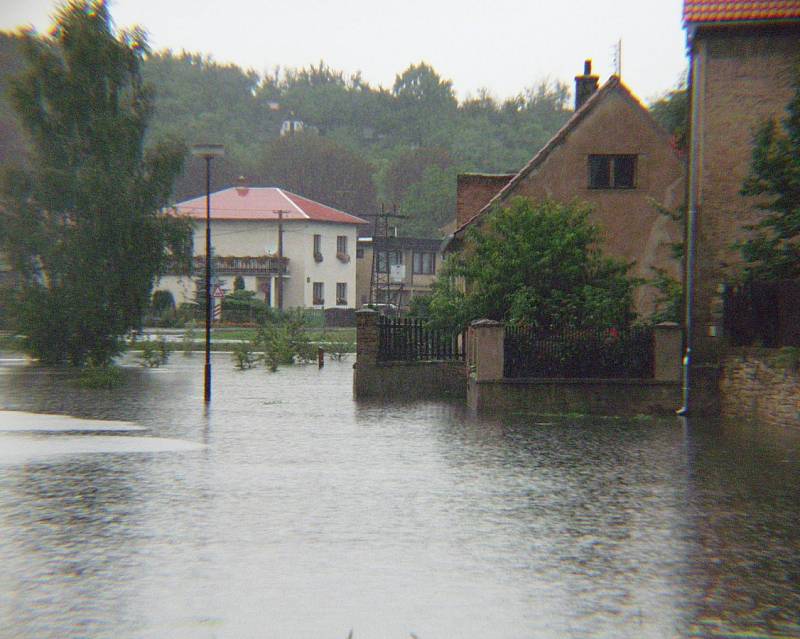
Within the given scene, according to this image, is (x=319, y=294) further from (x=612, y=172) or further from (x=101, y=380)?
(x=101, y=380)

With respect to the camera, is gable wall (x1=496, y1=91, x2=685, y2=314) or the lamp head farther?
gable wall (x1=496, y1=91, x2=685, y2=314)

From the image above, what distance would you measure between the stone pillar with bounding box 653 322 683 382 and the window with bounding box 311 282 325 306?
6163 cm

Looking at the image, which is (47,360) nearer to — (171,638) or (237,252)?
(171,638)

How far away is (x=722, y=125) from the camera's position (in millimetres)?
21531

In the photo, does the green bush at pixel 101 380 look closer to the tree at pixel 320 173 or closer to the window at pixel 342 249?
the window at pixel 342 249

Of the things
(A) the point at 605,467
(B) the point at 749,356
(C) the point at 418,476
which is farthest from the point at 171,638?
(B) the point at 749,356

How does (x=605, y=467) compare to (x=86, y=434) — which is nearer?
(x=605, y=467)

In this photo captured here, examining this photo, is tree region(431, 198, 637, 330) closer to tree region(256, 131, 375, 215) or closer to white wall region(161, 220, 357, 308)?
white wall region(161, 220, 357, 308)

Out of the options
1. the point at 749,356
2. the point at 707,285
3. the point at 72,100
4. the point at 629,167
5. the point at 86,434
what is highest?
the point at 72,100

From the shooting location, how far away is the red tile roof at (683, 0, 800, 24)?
2089cm

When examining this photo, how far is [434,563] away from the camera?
24.9ft

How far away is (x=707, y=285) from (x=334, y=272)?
63.9 meters

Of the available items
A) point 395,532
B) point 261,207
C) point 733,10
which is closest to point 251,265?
point 261,207

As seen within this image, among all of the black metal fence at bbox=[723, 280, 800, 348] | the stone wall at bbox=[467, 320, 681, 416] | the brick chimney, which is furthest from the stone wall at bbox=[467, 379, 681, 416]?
the brick chimney
